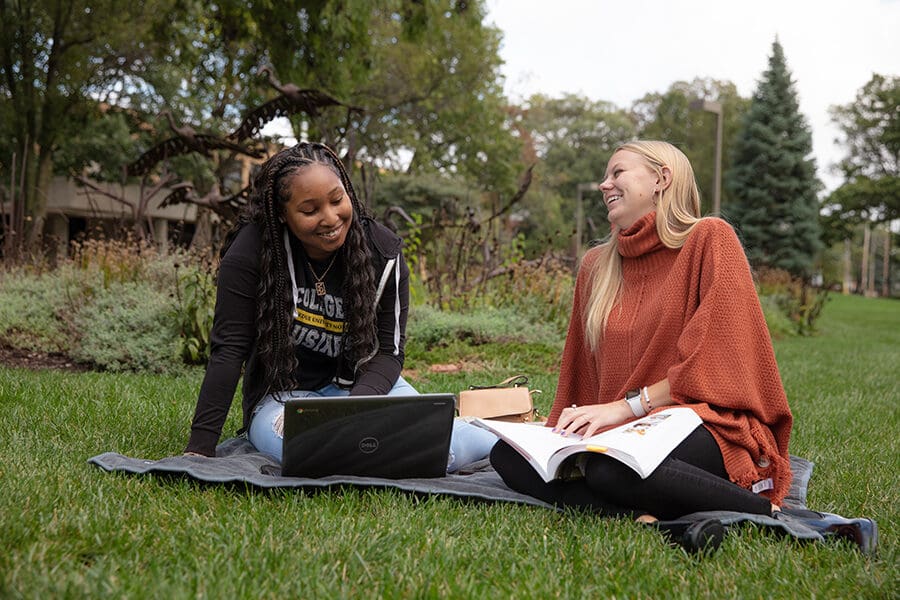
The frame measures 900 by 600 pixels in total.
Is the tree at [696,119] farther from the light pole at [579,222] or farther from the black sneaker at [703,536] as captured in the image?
the black sneaker at [703,536]

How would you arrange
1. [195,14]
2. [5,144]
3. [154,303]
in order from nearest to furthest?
1. [154,303]
2. [195,14]
3. [5,144]

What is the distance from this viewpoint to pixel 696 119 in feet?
162

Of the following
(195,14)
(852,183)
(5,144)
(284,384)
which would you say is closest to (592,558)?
(284,384)

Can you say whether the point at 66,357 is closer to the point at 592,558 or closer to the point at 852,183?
the point at 592,558

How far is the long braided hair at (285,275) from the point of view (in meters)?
3.64

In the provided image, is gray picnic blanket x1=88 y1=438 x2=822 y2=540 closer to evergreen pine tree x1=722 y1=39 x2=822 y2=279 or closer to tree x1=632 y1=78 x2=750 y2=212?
evergreen pine tree x1=722 y1=39 x2=822 y2=279

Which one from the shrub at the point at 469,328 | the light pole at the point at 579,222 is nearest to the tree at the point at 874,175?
the light pole at the point at 579,222

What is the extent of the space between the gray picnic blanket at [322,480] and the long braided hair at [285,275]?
0.48 metres

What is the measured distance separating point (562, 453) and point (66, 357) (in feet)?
18.5

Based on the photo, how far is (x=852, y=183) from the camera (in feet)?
102

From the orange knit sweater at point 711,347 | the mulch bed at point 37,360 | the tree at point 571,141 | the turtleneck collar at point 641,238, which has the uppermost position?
the tree at point 571,141

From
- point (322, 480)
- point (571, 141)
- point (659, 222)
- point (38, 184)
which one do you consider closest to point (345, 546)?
point (322, 480)

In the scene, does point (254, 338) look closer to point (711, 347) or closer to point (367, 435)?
point (367, 435)

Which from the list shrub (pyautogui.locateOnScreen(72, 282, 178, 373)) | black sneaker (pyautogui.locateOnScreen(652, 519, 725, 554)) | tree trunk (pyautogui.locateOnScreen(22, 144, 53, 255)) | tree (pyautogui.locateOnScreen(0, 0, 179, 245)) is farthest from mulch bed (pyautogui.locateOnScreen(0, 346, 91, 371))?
tree (pyautogui.locateOnScreen(0, 0, 179, 245))
